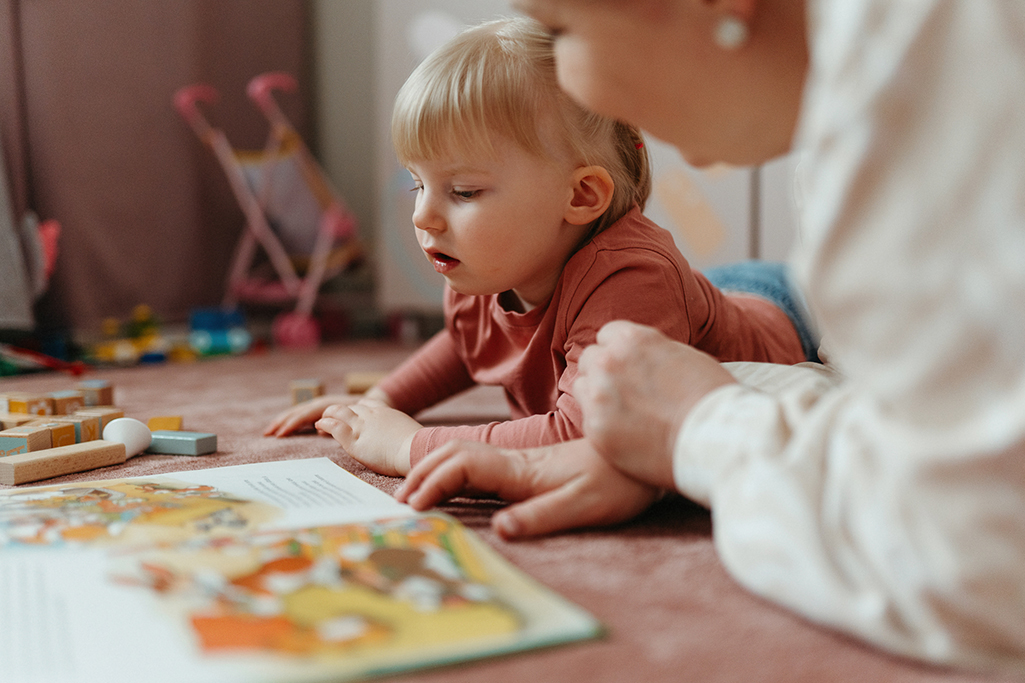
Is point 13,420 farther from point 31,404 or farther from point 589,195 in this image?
point 589,195

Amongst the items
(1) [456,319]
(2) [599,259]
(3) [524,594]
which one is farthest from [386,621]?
(1) [456,319]

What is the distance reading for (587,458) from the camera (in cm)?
69

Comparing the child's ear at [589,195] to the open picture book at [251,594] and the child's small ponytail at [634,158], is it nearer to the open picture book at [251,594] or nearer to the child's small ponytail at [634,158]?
the child's small ponytail at [634,158]

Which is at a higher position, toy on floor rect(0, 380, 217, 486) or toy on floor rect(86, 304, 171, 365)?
toy on floor rect(0, 380, 217, 486)

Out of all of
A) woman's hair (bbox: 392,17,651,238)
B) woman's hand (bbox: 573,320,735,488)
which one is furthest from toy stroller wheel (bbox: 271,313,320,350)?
woman's hand (bbox: 573,320,735,488)

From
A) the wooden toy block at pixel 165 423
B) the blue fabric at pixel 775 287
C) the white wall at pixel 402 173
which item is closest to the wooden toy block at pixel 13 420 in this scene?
the wooden toy block at pixel 165 423

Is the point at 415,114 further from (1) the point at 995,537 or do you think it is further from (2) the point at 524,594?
(1) the point at 995,537

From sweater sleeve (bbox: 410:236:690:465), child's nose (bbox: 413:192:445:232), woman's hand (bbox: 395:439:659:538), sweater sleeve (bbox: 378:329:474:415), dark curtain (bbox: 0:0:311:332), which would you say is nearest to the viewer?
woman's hand (bbox: 395:439:659:538)

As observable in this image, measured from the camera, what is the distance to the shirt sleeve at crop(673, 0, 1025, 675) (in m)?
0.43

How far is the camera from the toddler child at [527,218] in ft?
2.81

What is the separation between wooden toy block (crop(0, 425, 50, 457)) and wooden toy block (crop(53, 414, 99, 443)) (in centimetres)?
5

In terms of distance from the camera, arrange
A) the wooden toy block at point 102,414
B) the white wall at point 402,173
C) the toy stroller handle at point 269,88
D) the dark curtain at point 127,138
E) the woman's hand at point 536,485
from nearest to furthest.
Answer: the woman's hand at point 536,485, the wooden toy block at point 102,414, the white wall at point 402,173, the dark curtain at point 127,138, the toy stroller handle at point 269,88

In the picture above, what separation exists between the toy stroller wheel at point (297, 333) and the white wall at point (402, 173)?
9.4 inches

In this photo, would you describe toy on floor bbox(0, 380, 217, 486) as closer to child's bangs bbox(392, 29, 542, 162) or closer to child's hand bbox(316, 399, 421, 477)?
child's hand bbox(316, 399, 421, 477)
